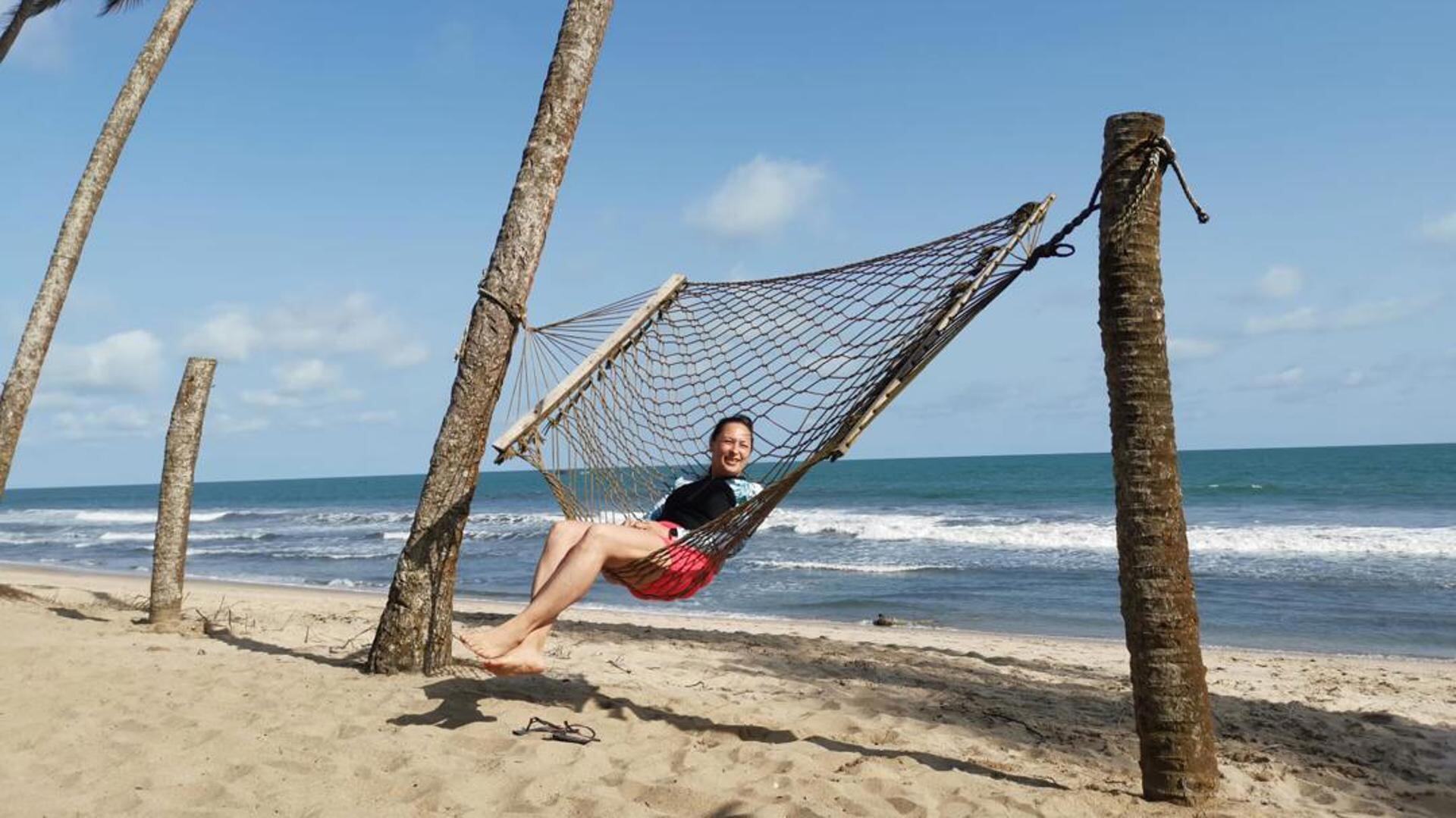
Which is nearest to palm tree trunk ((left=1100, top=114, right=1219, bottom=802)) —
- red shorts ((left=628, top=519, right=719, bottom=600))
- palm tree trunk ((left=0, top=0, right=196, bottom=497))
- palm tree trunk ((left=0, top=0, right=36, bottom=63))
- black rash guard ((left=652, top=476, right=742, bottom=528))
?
red shorts ((left=628, top=519, right=719, bottom=600))

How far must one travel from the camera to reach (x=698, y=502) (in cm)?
339

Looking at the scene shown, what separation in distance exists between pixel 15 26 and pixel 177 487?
429cm

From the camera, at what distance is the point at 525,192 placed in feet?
12.7

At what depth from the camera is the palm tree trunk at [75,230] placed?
19.7 ft

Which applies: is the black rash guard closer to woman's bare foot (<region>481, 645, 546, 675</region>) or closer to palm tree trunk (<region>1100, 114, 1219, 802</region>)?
woman's bare foot (<region>481, 645, 546, 675</region>)

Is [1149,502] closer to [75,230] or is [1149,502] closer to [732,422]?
[732,422]

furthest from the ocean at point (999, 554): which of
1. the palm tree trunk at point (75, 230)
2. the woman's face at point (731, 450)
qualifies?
the woman's face at point (731, 450)

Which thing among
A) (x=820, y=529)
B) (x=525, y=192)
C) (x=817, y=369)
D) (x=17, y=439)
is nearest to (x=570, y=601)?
(x=817, y=369)

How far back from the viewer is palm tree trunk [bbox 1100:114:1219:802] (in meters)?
2.53

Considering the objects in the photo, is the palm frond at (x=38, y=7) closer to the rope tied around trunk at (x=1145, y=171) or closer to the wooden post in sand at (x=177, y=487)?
the wooden post in sand at (x=177, y=487)

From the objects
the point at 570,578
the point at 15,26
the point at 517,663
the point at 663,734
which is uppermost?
the point at 15,26

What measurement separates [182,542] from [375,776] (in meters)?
3.27

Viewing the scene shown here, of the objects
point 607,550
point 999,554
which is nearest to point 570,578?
point 607,550

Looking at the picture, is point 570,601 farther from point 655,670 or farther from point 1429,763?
point 1429,763
